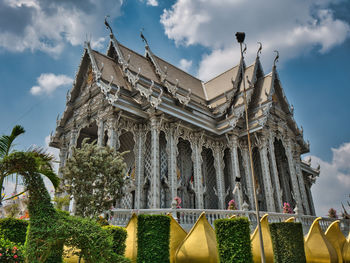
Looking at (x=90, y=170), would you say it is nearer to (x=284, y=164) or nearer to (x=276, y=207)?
(x=276, y=207)

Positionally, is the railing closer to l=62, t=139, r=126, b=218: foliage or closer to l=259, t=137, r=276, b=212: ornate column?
l=62, t=139, r=126, b=218: foliage

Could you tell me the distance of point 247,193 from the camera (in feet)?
58.9

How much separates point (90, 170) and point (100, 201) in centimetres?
104

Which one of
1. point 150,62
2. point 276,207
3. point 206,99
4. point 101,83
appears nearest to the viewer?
point 101,83

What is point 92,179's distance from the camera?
9859 mm

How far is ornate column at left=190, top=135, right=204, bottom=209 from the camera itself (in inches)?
621

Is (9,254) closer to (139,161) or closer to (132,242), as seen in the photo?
(132,242)

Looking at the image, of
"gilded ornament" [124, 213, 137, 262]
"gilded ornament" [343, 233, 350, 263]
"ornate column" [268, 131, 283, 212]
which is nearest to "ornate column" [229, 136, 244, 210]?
"ornate column" [268, 131, 283, 212]

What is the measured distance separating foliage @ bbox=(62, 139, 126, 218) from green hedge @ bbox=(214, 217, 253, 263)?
12.6ft

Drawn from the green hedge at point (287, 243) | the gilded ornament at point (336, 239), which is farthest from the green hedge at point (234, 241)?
the gilded ornament at point (336, 239)

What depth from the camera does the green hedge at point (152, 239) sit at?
7309mm

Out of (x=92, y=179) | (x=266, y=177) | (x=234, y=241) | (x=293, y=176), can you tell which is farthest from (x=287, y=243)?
(x=293, y=176)

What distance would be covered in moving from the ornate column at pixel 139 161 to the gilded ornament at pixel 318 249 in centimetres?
747

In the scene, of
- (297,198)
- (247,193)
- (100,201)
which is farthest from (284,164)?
(100,201)
